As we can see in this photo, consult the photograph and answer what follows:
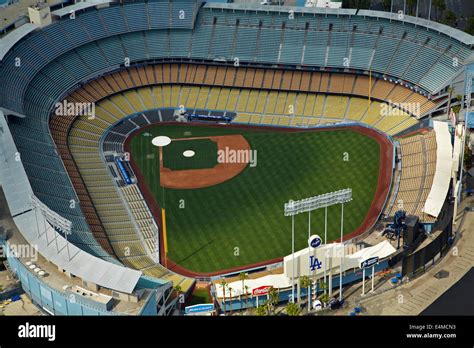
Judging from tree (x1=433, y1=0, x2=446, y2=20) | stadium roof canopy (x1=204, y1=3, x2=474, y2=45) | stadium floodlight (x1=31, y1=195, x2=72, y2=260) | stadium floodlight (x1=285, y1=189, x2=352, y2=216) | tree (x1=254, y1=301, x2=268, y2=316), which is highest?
tree (x1=433, y1=0, x2=446, y2=20)

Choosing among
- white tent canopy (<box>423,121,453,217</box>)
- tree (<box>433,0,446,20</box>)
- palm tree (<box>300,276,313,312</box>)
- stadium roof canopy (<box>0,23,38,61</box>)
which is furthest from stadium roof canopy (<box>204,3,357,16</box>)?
palm tree (<box>300,276,313,312</box>)

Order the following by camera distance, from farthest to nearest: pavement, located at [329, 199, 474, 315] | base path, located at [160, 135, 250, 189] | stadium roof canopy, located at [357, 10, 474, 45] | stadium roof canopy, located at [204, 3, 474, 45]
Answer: stadium roof canopy, located at [204, 3, 474, 45]
stadium roof canopy, located at [357, 10, 474, 45]
base path, located at [160, 135, 250, 189]
pavement, located at [329, 199, 474, 315]

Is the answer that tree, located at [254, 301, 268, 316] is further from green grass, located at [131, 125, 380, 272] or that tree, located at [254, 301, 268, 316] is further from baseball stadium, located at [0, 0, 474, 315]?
green grass, located at [131, 125, 380, 272]

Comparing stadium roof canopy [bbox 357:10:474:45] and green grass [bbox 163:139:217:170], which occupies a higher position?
stadium roof canopy [bbox 357:10:474:45]

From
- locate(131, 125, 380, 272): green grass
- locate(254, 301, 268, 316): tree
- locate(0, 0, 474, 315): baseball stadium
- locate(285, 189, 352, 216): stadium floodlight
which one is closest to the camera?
locate(254, 301, 268, 316): tree

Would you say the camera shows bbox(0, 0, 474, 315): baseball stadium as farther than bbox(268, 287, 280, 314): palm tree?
Yes

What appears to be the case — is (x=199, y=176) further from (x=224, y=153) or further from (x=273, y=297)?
Answer: (x=273, y=297)

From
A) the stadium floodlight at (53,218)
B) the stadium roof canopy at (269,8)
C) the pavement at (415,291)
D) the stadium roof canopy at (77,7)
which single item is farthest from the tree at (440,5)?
the stadium floodlight at (53,218)
